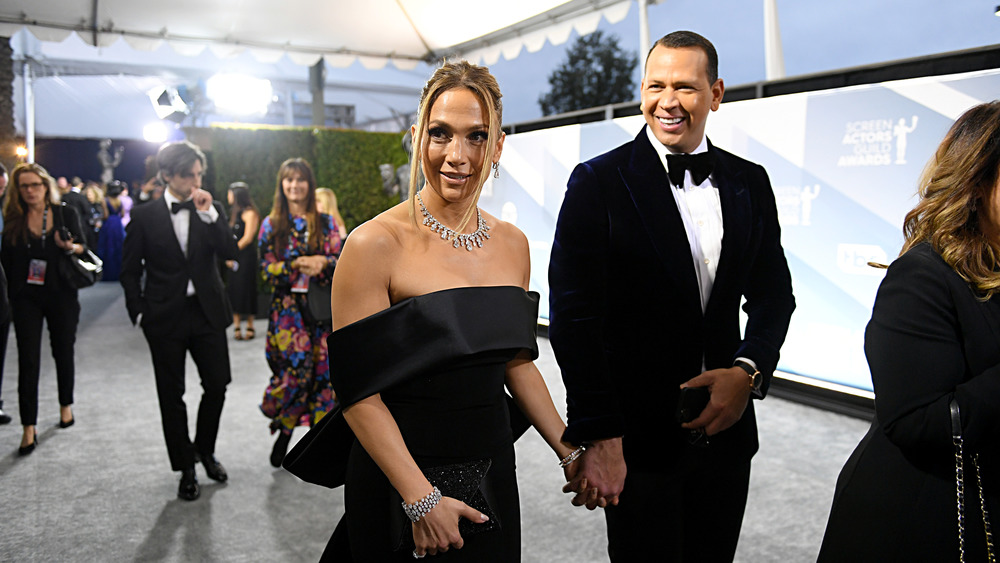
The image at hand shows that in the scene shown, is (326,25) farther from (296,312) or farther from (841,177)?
(841,177)

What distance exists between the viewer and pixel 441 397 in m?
1.46

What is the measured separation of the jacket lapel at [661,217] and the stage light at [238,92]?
10.5 metres

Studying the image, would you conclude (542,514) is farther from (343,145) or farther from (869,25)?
(869,25)

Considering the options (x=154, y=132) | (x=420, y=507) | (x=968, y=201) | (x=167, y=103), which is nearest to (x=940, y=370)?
(x=968, y=201)

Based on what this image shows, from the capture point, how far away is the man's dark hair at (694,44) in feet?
5.59

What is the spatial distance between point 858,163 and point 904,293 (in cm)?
394

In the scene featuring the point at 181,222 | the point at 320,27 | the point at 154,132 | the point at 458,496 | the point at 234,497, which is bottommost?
the point at 234,497

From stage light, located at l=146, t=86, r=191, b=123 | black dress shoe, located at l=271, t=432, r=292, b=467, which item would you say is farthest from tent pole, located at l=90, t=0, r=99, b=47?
black dress shoe, located at l=271, t=432, r=292, b=467

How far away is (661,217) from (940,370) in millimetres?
666

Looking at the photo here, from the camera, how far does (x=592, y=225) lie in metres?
1.69

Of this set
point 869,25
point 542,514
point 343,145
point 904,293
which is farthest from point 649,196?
point 869,25

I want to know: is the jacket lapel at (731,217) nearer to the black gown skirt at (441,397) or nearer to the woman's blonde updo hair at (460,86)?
the black gown skirt at (441,397)

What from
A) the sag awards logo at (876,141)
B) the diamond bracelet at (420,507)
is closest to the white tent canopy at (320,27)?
the sag awards logo at (876,141)

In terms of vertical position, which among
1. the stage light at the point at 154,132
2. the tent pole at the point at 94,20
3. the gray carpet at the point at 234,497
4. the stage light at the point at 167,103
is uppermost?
the stage light at the point at 154,132
